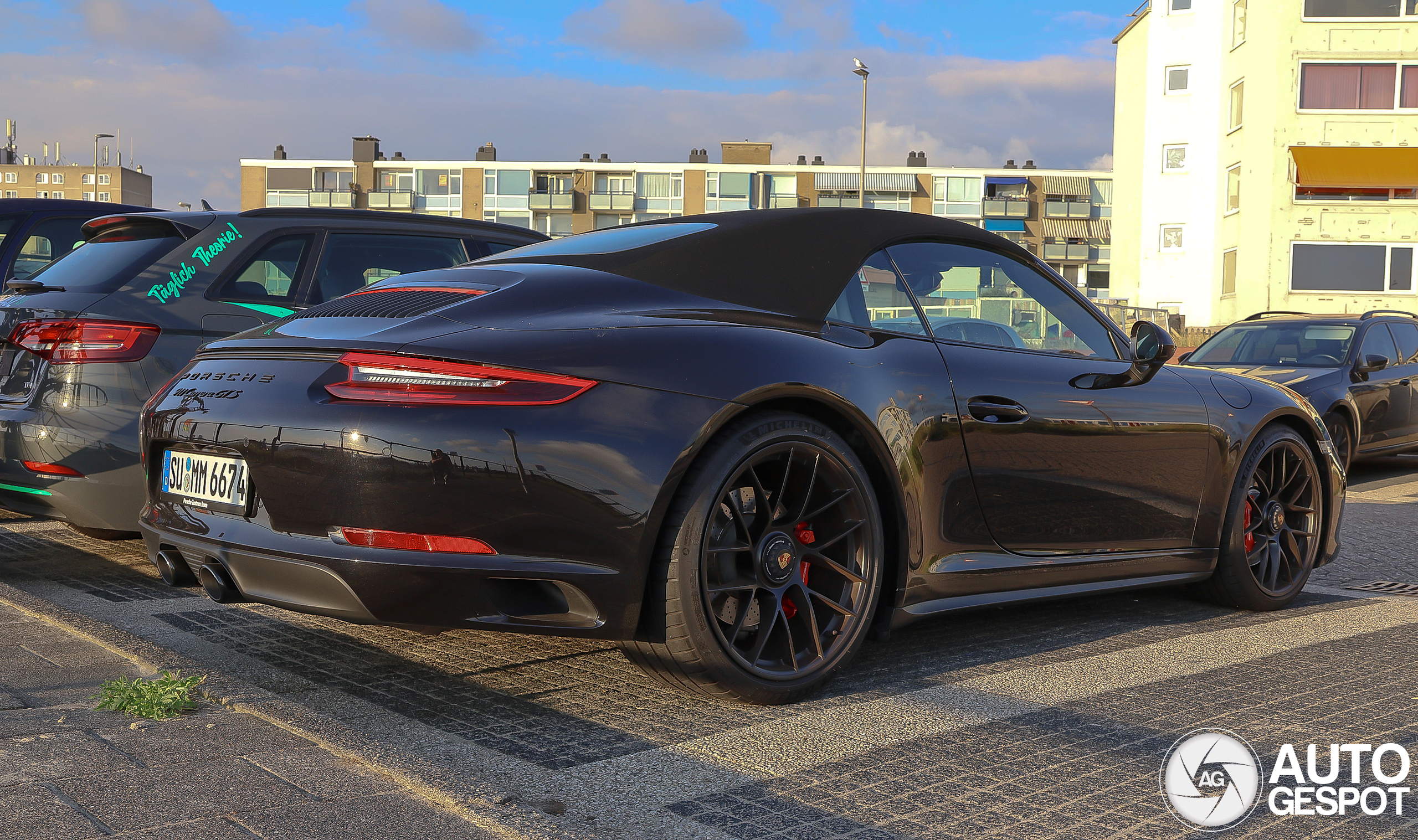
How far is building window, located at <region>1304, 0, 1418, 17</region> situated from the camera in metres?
32.2

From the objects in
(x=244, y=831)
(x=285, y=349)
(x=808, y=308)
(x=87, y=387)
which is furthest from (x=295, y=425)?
(x=87, y=387)

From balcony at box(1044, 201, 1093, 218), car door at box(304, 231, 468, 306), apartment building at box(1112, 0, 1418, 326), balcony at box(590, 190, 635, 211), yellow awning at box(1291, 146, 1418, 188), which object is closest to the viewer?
car door at box(304, 231, 468, 306)

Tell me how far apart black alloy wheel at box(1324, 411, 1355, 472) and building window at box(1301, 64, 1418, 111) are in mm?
25327

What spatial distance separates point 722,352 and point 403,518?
0.93 meters

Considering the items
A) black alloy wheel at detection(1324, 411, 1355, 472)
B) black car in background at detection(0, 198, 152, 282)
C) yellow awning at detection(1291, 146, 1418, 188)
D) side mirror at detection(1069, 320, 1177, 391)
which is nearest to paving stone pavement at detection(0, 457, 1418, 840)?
side mirror at detection(1069, 320, 1177, 391)

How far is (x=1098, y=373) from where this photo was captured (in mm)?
4336


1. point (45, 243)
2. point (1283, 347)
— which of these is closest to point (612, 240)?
point (45, 243)

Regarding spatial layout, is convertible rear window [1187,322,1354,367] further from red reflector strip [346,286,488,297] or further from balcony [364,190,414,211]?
balcony [364,190,414,211]

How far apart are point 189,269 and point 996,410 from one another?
3382 millimetres

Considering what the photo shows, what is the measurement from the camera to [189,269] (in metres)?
5.15

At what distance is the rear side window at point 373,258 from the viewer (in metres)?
5.77

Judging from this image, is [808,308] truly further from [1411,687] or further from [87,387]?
[87,387]

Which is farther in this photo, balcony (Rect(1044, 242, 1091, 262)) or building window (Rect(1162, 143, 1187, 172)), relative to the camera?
balcony (Rect(1044, 242, 1091, 262))

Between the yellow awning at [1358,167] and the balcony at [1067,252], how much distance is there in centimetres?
4617
